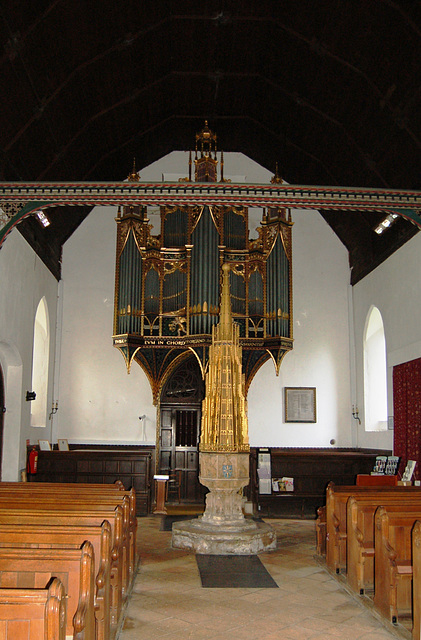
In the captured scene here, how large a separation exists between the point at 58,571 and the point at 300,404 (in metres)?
10.8

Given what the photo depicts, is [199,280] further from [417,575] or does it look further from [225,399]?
[417,575]

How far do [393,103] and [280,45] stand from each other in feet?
8.16

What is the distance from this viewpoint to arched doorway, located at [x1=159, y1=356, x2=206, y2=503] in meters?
13.6

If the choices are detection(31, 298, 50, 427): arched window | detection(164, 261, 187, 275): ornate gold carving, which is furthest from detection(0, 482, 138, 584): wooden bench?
detection(164, 261, 187, 275): ornate gold carving

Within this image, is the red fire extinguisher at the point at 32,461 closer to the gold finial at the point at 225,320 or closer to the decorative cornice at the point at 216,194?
the gold finial at the point at 225,320

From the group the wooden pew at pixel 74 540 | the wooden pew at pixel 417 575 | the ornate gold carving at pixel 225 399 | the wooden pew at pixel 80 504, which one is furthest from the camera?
the ornate gold carving at pixel 225 399

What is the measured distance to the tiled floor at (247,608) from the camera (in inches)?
202

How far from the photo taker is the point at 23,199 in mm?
7930

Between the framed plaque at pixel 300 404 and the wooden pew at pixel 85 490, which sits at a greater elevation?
the framed plaque at pixel 300 404

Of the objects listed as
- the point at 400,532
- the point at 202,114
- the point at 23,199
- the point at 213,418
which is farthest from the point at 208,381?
the point at 202,114

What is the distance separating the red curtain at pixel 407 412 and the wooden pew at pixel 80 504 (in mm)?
5469

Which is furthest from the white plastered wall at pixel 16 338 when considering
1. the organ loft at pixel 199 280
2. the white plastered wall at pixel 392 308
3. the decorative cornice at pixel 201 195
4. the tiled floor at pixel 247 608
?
the white plastered wall at pixel 392 308

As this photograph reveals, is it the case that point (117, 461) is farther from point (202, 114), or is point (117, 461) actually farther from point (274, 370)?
point (202, 114)

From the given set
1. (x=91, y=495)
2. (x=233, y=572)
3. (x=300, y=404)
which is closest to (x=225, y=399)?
(x=233, y=572)
